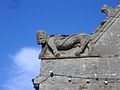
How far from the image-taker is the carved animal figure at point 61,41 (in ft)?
41.8

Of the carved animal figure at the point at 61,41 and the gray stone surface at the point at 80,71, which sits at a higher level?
the carved animal figure at the point at 61,41

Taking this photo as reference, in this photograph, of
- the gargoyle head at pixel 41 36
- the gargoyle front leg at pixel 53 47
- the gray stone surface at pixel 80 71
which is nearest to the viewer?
the gray stone surface at pixel 80 71

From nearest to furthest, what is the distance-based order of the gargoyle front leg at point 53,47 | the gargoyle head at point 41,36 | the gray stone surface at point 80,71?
the gray stone surface at point 80,71
the gargoyle front leg at point 53,47
the gargoyle head at point 41,36

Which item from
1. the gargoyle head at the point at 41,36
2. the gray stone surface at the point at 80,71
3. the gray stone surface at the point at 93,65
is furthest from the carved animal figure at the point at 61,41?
the gray stone surface at the point at 80,71

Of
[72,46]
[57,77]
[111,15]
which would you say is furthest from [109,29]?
[57,77]

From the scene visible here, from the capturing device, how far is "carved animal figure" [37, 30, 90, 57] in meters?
12.8

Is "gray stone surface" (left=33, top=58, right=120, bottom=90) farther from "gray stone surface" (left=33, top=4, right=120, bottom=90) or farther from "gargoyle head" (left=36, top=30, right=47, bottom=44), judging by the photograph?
"gargoyle head" (left=36, top=30, right=47, bottom=44)

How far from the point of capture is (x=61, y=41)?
1289 cm

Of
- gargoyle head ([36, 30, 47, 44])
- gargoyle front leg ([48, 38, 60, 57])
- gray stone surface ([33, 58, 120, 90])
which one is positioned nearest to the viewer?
gray stone surface ([33, 58, 120, 90])

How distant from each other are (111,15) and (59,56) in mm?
2128

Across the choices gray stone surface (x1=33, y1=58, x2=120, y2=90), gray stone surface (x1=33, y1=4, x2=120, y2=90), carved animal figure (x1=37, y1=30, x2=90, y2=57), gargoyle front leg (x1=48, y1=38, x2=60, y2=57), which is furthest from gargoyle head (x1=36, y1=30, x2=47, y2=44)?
gray stone surface (x1=33, y1=58, x2=120, y2=90)

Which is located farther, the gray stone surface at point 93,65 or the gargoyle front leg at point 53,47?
→ the gargoyle front leg at point 53,47

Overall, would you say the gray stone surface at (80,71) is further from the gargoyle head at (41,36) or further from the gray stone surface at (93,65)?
the gargoyle head at (41,36)

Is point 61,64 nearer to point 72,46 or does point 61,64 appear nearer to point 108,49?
point 72,46
